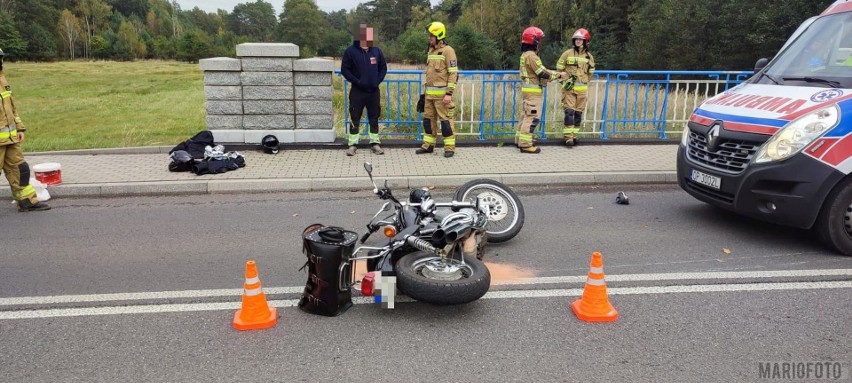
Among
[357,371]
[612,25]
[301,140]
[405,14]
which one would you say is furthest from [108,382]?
[405,14]

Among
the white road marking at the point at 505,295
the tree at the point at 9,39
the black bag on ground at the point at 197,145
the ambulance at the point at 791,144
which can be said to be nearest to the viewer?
the white road marking at the point at 505,295

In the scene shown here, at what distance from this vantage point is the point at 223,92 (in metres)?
10.4

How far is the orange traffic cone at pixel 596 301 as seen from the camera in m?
4.16

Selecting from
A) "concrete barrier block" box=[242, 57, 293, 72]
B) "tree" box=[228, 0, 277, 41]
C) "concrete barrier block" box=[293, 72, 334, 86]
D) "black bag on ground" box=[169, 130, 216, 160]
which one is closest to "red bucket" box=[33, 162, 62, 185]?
"black bag on ground" box=[169, 130, 216, 160]

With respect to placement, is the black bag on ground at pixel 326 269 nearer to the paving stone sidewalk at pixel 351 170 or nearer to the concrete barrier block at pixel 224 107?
the paving stone sidewalk at pixel 351 170

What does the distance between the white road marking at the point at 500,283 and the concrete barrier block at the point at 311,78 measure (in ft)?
20.7

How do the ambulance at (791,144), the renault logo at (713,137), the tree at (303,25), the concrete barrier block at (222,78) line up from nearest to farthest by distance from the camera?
the ambulance at (791,144), the renault logo at (713,137), the concrete barrier block at (222,78), the tree at (303,25)

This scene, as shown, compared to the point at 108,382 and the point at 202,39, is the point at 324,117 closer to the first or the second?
the point at 108,382

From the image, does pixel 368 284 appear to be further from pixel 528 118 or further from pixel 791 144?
pixel 528 118

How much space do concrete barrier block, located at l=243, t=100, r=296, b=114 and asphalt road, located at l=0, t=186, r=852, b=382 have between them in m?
4.08

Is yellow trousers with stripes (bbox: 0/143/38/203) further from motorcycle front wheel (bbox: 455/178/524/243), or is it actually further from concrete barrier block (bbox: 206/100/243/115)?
motorcycle front wheel (bbox: 455/178/524/243)

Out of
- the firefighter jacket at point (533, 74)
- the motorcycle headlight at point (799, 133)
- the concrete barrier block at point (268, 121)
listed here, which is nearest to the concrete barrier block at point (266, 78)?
the concrete barrier block at point (268, 121)

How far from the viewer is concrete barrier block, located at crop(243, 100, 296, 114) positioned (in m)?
10.5

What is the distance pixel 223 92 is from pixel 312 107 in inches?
60.3
